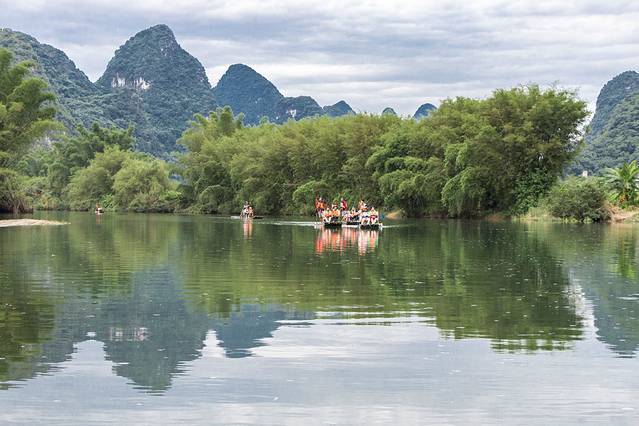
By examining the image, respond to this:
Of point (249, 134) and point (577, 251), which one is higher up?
point (249, 134)

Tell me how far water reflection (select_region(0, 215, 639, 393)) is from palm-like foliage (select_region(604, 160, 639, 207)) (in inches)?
1669

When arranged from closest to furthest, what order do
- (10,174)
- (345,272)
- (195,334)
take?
(195,334), (345,272), (10,174)

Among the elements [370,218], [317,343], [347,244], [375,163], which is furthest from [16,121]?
[317,343]

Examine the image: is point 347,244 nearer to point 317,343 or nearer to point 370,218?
point 370,218

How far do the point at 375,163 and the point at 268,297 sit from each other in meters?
75.6

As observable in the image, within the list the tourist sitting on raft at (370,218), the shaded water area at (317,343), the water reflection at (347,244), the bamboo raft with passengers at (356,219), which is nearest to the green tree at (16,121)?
the bamboo raft with passengers at (356,219)

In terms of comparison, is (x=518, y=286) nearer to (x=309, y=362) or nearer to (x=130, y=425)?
(x=309, y=362)

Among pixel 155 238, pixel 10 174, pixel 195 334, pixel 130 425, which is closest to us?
pixel 130 425

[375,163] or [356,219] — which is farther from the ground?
[375,163]

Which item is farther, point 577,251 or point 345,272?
point 577,251

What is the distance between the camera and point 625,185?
258ft

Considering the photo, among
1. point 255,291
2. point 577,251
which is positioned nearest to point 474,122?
point 577,251

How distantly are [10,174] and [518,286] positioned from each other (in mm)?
67932

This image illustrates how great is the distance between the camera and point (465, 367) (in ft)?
41.4
